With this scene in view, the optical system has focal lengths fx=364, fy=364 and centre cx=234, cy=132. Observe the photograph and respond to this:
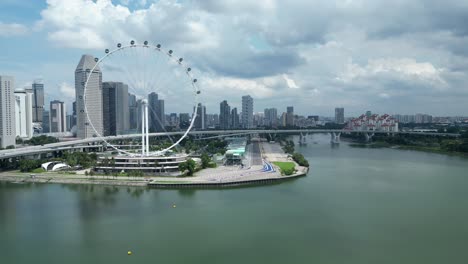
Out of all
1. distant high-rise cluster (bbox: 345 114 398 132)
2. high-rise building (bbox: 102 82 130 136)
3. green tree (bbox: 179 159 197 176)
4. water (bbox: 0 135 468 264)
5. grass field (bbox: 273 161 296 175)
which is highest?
high-rise building (bbox: 102 82 130 136)

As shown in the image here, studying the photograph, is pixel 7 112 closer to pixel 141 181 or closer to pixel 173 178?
pixel 141 181

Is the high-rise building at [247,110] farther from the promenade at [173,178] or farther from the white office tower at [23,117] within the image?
the promenade at [173,178]

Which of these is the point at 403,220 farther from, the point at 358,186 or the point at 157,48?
the point at 157,48

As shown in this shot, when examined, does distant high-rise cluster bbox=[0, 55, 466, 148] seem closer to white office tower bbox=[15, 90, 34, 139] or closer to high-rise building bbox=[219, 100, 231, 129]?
white office tower bbox=[15, 90, 34, 139]

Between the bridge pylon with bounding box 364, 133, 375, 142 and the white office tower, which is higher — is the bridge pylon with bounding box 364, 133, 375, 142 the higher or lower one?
the lower one

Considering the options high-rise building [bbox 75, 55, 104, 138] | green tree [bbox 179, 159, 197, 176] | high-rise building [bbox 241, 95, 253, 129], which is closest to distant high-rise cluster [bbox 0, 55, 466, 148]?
high-rise building [bbox 75, 55, 104, 138]

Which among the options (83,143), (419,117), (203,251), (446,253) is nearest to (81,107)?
(83,143)
